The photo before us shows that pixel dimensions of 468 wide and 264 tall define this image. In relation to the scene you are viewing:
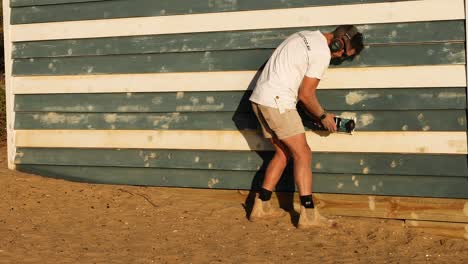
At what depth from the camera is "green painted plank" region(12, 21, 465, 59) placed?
5738 mm

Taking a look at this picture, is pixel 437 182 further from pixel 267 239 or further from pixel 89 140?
pixel 89 140

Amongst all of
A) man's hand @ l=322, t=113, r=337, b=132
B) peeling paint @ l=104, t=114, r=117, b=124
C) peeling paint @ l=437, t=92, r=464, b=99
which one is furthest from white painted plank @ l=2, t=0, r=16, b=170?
peeling paint @ l=437, t=92, r=464, b=99

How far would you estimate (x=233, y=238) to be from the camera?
19.0 ft

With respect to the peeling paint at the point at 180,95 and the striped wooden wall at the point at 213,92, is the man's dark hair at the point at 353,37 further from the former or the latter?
the peeling paint at the point at 180,95

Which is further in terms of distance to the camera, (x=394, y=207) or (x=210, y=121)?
(x=210, y=121)

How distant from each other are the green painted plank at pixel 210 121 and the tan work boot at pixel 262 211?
2.35 ft

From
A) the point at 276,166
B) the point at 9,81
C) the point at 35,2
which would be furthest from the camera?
the point at 9,81

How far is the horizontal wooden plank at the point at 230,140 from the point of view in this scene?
19.2 ft

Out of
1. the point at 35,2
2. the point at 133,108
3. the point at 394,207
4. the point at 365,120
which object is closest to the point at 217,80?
the point at 133,108

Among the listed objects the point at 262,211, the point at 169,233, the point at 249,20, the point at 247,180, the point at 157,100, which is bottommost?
the point at 169,233

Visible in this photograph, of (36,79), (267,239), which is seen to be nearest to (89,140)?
(36,79)

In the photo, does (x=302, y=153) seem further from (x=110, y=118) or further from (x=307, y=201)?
(x=110, y=118)

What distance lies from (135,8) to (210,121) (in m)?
1.29

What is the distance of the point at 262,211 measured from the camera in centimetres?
611
